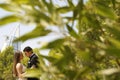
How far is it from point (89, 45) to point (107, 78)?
181 mm

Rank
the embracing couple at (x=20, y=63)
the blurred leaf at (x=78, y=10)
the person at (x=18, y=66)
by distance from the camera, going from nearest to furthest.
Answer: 1. the blurred leaf at (x=78, y=10)
2. the embracing couple at (x=20, y=63)
3. the person at (x=18, y=66)

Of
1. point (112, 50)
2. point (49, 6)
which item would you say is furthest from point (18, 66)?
point (112, 50)

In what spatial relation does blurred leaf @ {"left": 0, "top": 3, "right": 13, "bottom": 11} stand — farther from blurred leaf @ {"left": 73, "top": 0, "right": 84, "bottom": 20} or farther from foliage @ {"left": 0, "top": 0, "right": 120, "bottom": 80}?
blurred leaf @ {"left": 73, "top": 0, "right": 84, "bottom": 20}

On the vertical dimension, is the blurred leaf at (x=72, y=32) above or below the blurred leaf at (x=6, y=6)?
below

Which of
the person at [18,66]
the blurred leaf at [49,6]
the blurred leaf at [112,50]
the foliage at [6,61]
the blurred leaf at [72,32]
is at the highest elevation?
the blurred leaf at [49,6]

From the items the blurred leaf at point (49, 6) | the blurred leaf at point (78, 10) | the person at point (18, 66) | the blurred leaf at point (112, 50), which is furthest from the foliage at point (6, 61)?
the blurred leaf at point (112, 50)

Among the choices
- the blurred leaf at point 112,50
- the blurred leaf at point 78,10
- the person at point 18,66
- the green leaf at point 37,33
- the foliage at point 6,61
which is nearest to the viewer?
the blurred leaf at point 112,50

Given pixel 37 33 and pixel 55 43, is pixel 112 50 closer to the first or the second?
pixel 55 43

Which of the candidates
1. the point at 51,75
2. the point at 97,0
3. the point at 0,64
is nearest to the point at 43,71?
the point at 51,75

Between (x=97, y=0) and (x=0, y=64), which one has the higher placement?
(x=97, y=0)

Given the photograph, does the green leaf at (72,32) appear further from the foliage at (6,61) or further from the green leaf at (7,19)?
the foliage at (6,61)

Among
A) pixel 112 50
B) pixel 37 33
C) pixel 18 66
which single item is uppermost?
pixel 37 33

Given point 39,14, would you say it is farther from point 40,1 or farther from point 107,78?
point 107,78

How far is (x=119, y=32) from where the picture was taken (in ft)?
5.57
